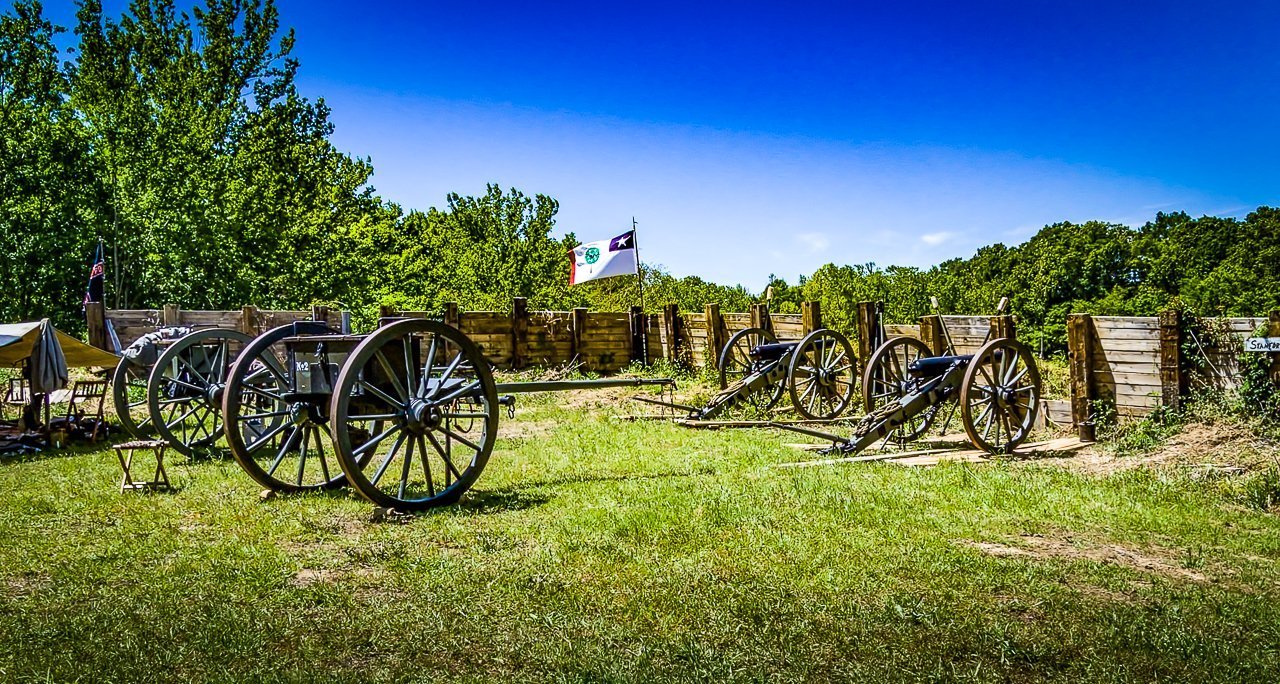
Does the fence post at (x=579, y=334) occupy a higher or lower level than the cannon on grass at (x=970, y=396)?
higher

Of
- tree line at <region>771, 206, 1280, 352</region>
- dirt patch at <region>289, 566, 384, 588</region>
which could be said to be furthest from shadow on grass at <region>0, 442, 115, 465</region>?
tree line at <region>771, 206, 1280, 352</region>

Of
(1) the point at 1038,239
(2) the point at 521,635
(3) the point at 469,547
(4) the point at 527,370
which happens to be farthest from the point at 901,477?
(1) the point at 1038,239

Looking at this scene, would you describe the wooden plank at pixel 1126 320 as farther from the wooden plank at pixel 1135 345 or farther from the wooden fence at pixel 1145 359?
the wooden plank at pixel 1135 345

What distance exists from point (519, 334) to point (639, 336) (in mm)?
2646

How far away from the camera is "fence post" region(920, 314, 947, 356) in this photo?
11.3 meters

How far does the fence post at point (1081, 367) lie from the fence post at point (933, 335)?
1.87m

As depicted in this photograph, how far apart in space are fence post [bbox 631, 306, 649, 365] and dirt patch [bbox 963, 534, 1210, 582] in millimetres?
14419

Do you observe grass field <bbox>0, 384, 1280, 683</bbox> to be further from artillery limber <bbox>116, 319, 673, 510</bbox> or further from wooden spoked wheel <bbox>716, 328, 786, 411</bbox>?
wooden spoked wheel <bbox>716, 328, 786, 411</bbox>

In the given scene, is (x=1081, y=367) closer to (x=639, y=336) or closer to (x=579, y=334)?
(x=639, y=336)

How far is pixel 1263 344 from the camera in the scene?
805 centimetres

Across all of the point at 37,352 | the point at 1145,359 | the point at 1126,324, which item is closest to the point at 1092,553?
the point at 1145,359

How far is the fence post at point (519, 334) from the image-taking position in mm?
19312

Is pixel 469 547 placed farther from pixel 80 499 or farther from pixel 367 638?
pixel 80 499

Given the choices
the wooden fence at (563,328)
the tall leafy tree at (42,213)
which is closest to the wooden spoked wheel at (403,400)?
the wooden fence at (563,328)
